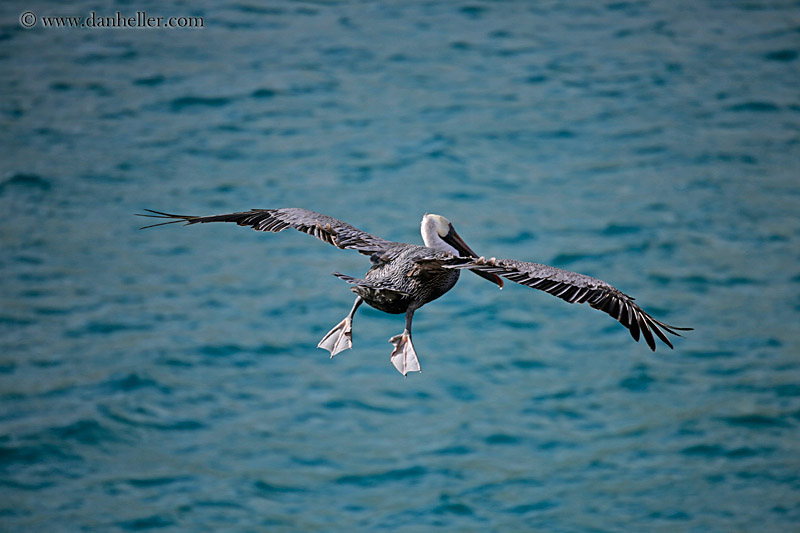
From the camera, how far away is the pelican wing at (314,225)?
9.42 metres

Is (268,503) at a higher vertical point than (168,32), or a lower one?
lower

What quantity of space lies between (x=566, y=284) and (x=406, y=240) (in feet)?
107

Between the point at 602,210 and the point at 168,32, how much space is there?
2632 centimetres

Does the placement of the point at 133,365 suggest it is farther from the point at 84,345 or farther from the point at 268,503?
the point at 268,503

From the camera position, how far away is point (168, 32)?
2215 inches

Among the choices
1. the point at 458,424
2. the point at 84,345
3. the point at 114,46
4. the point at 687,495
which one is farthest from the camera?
the point at 114,46

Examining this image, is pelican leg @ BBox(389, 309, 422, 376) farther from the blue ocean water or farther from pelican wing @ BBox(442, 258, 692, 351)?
the blue ocean water

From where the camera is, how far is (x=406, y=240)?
136 feet

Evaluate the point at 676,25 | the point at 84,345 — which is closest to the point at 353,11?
the point at 676,25

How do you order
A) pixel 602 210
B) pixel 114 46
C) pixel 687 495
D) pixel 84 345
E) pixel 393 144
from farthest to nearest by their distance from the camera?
pixel 114 46, pixel 393 144, pixel 602 210, pixel 84 345, pixel 687 495

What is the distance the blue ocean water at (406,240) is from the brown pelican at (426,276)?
1039 inches

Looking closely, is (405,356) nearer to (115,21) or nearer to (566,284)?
(566,284)

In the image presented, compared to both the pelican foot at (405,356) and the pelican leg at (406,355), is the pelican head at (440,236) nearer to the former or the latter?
the pelican leg at (406,355)

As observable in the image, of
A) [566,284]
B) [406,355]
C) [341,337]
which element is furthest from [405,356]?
[566,284]
